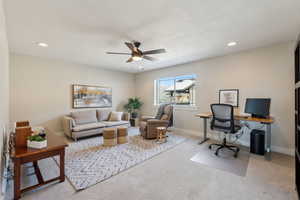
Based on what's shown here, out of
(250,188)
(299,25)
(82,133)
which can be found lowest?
(250,188)

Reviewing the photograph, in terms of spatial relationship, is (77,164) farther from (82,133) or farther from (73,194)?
(82,133)

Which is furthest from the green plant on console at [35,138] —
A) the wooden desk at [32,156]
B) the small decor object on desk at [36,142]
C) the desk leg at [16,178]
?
the desk leg at [16,178]

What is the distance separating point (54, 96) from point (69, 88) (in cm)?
50

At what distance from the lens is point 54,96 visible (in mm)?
4172

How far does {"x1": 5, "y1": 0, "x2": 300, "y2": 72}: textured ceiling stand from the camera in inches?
69.4

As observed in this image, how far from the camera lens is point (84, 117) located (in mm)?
4367

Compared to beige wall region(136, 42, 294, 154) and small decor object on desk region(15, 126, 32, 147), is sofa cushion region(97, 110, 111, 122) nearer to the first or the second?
beige wall region(136, 42, 294, 154)

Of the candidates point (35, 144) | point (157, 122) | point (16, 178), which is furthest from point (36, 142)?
point (157, 122)

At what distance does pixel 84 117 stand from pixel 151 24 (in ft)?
11.8

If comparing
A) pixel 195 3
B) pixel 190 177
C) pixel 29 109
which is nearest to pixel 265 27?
pixel 195 3

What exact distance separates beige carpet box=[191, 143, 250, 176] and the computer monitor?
903 mm

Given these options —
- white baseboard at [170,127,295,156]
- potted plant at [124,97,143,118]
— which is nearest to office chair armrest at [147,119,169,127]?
white baseboard at [170,127,295,156]

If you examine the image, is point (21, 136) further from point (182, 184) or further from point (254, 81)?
point (254, 81)

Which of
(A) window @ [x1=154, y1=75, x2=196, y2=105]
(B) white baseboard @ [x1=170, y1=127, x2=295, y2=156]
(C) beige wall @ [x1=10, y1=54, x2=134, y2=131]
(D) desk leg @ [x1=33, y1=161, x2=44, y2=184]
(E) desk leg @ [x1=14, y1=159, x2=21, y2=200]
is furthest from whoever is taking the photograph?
(A) window @ [x1=154, y1=75, x2=196, y2=105]
